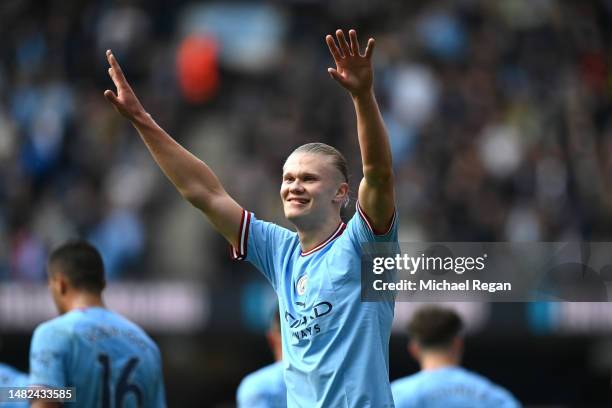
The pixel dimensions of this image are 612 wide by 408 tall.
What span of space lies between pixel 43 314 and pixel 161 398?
6.49 meters

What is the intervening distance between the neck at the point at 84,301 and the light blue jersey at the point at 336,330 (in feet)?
5.19

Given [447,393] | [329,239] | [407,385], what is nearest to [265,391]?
[407,385]

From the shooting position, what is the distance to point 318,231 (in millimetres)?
5500

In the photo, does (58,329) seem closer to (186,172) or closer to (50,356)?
(50,356)

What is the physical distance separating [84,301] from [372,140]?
7.75 feet

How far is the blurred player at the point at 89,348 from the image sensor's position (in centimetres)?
638

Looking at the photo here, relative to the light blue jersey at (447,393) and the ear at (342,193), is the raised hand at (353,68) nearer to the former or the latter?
the ear at (342,193)

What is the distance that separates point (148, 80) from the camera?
648 inches

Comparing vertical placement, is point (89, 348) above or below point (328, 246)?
below

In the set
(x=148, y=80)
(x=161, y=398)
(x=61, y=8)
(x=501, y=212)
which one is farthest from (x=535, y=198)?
(x=161, y=398)

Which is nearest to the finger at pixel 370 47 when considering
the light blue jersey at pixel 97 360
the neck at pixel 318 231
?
the neck at pixel 318 231

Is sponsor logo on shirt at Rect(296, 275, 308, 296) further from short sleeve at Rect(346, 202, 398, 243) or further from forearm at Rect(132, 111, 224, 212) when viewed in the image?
forearm at Rect(132, 111, 224, 212)

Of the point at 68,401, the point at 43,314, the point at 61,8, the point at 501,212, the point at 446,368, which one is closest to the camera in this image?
the point at 68,401

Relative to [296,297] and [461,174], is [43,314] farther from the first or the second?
[296,297]
